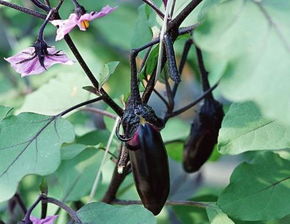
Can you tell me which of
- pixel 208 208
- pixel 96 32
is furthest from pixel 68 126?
pixel 96 32

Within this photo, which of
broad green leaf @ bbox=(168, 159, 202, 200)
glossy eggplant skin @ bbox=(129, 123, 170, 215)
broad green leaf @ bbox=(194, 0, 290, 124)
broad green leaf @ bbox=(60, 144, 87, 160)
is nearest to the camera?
broad green leaf @ bbox=(194, 0, 290, 124)

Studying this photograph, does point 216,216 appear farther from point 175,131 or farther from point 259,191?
point 175,131

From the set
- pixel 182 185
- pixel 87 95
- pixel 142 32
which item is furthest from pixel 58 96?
pixel 182 185

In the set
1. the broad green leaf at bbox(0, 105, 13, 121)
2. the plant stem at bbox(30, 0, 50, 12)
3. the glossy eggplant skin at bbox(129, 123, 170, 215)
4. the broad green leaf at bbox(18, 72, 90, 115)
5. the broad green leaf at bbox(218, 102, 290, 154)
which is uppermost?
the plant stem at bbox(30, 0, 50, 12)

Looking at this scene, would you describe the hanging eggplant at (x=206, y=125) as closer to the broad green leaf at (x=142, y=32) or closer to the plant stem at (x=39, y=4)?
the broad green leaf at (x=142, y=32)

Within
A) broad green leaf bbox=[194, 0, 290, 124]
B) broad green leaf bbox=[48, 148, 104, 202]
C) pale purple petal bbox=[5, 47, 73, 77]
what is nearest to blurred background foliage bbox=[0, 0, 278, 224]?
broad green leaf bbox=[48, 148, 104, 202]

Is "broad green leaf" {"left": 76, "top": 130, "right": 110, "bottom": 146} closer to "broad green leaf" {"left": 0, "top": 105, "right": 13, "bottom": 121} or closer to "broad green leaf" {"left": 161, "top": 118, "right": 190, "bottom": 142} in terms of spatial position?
"broad green leaf" {"left": 161, "top": 118, "right": 190, "bottom": 142}
